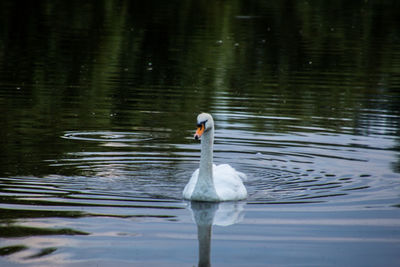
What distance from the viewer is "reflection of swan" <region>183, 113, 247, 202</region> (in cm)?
1145

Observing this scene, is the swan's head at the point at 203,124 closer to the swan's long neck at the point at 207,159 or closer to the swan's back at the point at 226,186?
the swan's long neck at the point at 207,159

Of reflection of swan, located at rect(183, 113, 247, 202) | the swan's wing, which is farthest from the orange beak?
the swan's wing

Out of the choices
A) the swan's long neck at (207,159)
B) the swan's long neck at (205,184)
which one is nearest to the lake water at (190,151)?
the swan's long neck at (205,184)

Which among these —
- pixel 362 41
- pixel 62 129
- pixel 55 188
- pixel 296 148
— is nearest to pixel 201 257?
pixel 55 188

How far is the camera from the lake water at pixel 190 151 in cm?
947

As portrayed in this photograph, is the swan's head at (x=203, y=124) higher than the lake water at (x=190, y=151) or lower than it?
higher

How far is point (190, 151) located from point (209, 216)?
179 inches

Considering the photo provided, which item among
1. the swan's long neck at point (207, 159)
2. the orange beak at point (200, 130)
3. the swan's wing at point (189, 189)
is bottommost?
the swan's wing at point (189, 189)

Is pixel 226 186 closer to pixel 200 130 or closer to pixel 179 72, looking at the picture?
pixel 200 130

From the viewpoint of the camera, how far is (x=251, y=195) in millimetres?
12023

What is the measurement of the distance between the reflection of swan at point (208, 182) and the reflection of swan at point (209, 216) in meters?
0.12

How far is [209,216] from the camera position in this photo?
10.8 meters

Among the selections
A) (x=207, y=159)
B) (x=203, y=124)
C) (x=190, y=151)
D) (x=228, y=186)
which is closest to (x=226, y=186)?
(x=228, y=186)

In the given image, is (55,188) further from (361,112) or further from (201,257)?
(361,112)
